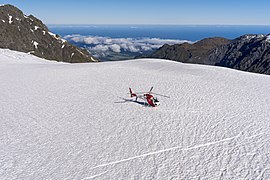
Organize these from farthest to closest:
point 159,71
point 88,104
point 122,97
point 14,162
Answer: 1. point 159,71
2. point 122,97
3. point 88,104
4. point 14,162

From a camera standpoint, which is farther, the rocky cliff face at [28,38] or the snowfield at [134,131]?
the rocky cliff face at [28,38]

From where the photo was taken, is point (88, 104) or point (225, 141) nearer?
point (225, 141)

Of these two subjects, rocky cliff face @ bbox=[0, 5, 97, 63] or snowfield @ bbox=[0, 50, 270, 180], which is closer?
snowfield @ bbox=[0, 50, 270, 180]

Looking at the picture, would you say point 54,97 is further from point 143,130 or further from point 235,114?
point 235,114

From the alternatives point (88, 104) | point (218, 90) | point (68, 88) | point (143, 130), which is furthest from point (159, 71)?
point (143, 130)
